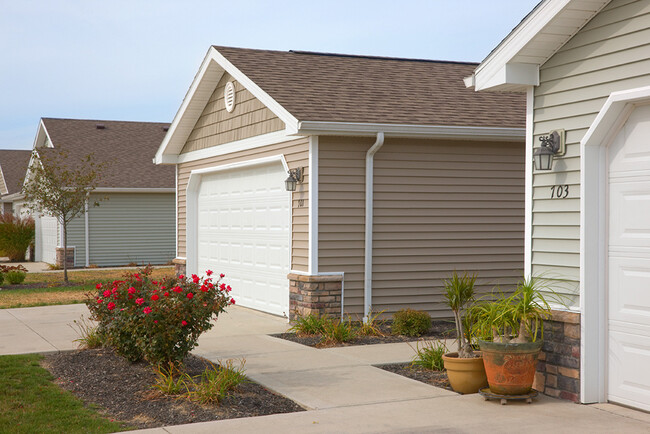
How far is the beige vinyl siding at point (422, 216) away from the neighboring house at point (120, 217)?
14988 mm

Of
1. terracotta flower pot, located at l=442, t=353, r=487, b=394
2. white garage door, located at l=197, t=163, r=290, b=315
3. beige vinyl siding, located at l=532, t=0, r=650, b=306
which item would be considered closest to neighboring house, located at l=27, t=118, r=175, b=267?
white garage door, located at l=197, t=163, r=290, b=315

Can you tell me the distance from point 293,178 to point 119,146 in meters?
17.9

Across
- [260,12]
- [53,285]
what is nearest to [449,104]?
[260,12]

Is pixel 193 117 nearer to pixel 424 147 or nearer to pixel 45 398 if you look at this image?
pixel 424 147

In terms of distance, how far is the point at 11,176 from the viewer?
1278 inches

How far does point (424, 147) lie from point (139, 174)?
16.2 m

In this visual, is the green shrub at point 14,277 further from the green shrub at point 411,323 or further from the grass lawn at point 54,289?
the green shrub at point 411,323

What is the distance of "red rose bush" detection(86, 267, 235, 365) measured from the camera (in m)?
7.34

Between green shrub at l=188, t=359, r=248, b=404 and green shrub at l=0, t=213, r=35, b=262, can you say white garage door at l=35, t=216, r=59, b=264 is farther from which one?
green shrub at l=188, t=359, r=248, b=404

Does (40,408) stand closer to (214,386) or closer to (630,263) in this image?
(214,386)

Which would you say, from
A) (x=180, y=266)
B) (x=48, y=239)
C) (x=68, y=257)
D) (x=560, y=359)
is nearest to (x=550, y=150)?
(x=560, y=359)

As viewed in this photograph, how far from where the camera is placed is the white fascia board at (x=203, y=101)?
37.1ft

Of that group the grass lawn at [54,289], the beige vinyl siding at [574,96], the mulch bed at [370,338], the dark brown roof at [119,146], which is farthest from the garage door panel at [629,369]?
the dark brown roof at [119,146]

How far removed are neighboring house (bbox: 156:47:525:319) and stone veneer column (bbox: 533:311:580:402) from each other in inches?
175
